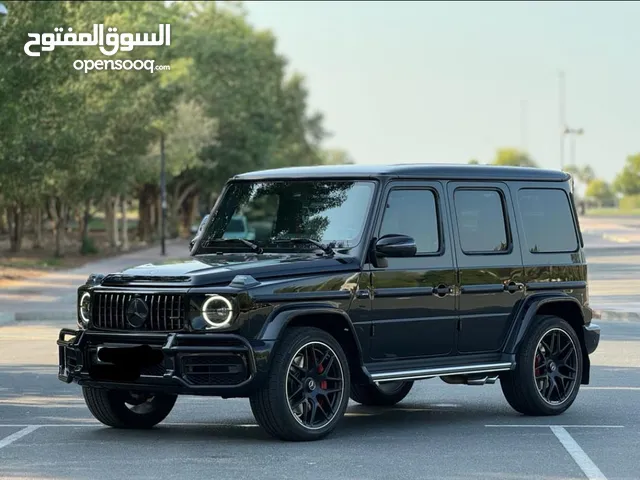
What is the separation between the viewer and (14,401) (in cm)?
1380

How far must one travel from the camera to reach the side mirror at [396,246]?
11.1 metres

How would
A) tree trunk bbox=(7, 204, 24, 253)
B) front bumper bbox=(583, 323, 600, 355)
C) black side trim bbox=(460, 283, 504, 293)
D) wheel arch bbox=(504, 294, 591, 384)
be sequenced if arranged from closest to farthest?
1. black side trim bbox=(460, 283, 504, 293)
2. wheel arch bbox=(504, 294, 591, 384)
3. front bumper bbox=(583, 323, 600, 355)
4. tree trunk bbox=(7, 204, 24, 253)

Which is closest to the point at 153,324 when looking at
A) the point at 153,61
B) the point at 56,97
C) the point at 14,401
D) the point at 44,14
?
the point at 14,401

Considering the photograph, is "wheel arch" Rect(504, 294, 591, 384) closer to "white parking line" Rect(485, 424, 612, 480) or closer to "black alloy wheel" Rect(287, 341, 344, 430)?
"white parking line" Rect(485, 424, 612, 480)

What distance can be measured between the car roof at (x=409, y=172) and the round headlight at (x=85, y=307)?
1794 millimetres

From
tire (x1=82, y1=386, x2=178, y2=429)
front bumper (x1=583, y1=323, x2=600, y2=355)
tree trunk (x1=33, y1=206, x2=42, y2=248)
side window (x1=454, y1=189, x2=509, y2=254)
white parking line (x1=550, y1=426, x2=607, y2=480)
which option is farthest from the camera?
tree trunk (x1=33, y1=206, x2=42, y2=248)

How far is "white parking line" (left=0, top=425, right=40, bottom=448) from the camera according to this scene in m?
10.8

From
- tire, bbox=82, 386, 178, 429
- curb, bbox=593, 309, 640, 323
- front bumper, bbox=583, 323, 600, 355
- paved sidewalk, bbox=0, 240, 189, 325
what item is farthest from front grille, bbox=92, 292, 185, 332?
curb, bbox=593, 309, 640, 323

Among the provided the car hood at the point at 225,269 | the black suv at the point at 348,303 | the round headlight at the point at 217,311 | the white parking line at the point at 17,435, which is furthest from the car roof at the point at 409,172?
the white parking line at the point at 17,435

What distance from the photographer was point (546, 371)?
41.0ft

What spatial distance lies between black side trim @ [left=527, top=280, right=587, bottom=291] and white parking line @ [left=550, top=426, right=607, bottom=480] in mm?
1294

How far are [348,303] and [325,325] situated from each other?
231 mm

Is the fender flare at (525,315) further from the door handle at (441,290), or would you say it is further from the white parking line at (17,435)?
the white parking line at (17,435)

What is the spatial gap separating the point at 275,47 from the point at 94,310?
98253 millimetres
